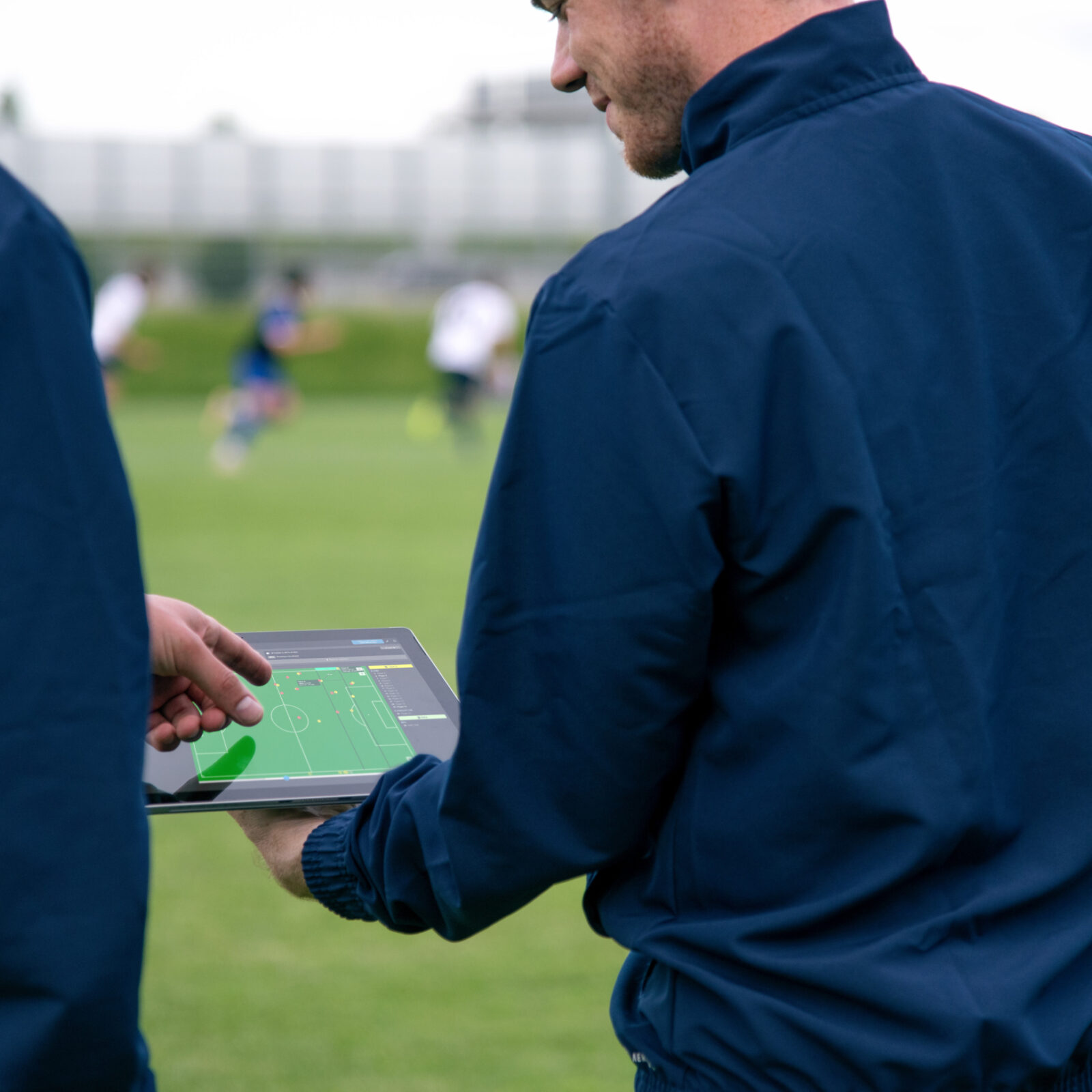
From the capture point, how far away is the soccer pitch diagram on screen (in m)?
1.45

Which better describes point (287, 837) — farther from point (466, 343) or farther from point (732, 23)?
point (466, 343)

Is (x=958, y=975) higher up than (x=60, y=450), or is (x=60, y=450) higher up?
(x=60, y=450)

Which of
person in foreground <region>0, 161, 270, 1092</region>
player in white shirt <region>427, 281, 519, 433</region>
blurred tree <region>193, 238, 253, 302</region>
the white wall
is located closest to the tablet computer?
person in foreground <region>0, 161, 270, 1092</region>

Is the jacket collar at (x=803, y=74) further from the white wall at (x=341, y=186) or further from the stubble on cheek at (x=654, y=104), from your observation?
the white wall at (x=341, y=186)

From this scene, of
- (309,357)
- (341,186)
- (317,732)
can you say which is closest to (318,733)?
(317,732)

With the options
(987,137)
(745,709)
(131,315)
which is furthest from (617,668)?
(131,315)

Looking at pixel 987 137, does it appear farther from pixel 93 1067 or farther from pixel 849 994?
pixel 93 1067

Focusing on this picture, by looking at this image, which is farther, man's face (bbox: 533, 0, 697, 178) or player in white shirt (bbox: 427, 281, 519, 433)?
player in white shirt (bbox: 427, 281, 519, 433)

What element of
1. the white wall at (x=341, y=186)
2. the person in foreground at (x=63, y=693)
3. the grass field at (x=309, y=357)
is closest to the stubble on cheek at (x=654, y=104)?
the person in foreground at (x=63, y=693)

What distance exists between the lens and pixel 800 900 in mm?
1146

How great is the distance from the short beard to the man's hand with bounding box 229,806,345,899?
73cm

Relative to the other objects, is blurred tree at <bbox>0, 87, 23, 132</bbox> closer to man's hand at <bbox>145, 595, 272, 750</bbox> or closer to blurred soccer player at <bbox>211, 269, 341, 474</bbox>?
blurred soccer player at <bbox>211, 269, 341, 474</bbox>

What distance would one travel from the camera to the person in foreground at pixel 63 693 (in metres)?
0.86

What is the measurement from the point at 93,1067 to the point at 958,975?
644 mm
